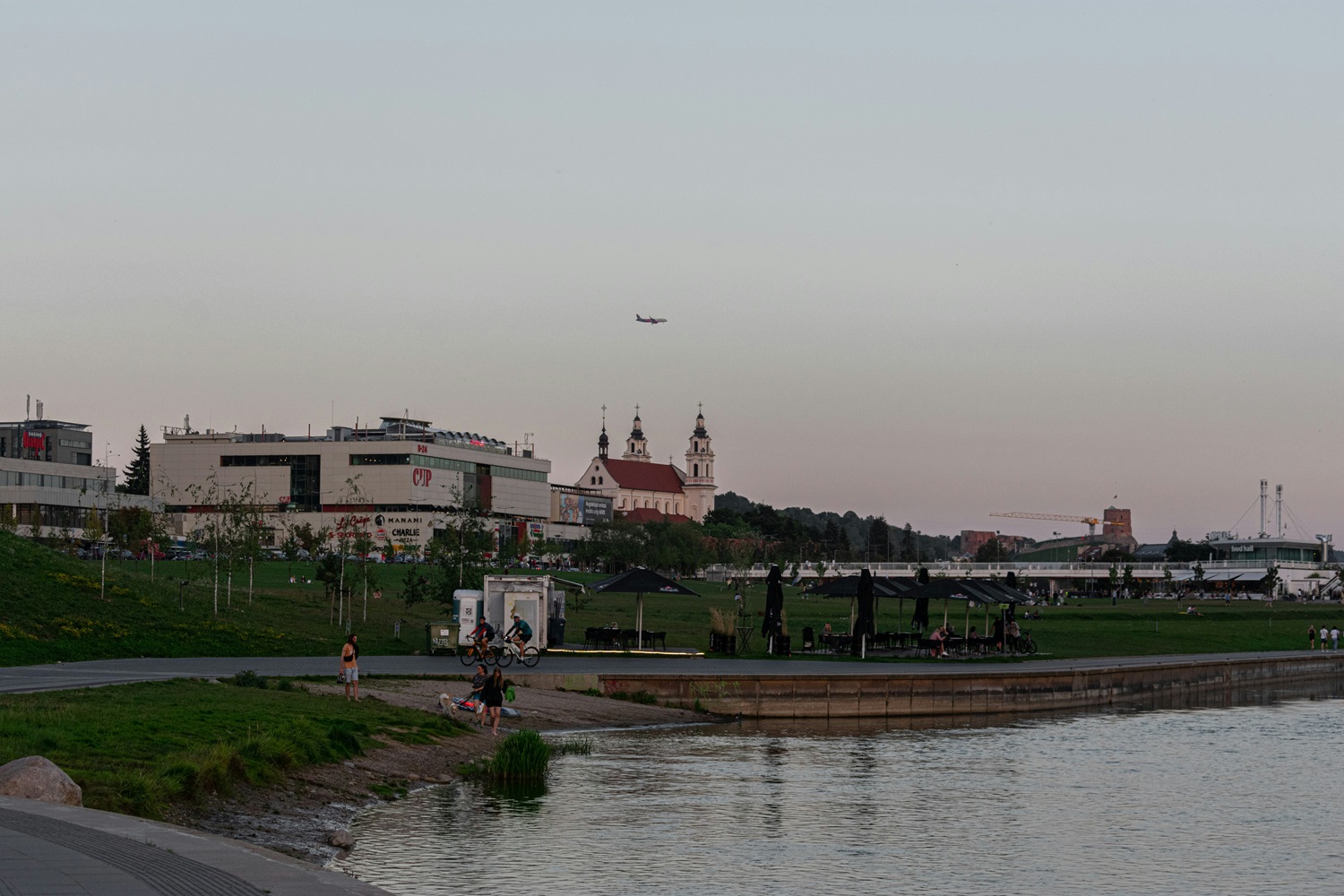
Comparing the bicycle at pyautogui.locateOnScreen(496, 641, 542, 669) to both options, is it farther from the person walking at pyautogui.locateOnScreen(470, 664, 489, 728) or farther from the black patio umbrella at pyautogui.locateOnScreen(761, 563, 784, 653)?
A: the black patio umbrella at pyautogui.locateOnScreen(761, 563, 784, 653)

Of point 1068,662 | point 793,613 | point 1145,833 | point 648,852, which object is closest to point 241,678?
point 648,852

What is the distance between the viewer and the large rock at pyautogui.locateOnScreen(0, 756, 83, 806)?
15883 mm

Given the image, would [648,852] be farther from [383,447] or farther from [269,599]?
[383,447]

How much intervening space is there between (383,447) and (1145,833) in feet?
561

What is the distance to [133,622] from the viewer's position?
44844mm

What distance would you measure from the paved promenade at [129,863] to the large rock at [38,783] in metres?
0.60

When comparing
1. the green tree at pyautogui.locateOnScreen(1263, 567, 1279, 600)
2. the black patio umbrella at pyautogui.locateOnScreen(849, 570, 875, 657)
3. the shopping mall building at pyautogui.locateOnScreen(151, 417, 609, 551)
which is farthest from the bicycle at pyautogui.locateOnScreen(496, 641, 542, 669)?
the shopping mall building at pyautogui.locateOnScreen(151, 417, 609, 551)

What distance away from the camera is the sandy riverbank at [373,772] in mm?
19312

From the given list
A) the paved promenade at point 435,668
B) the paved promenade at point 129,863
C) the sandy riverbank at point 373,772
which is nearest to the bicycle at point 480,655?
the paved promenade at point 435,668

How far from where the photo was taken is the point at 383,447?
18875 centimetres

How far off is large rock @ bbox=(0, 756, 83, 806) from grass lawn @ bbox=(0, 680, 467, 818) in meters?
0.87

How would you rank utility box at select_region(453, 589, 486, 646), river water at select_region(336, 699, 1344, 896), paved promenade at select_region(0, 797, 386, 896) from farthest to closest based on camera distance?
utility box at select_region(453, 589, 486, 646)
river water at select_region(336, 699, 1344, 896)
paved promenade at select_region(0, 797, 386, 896)

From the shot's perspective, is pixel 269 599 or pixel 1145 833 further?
pixel 269 599

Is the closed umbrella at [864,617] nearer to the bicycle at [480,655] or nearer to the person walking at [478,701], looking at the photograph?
the bicycle at [480,655]
